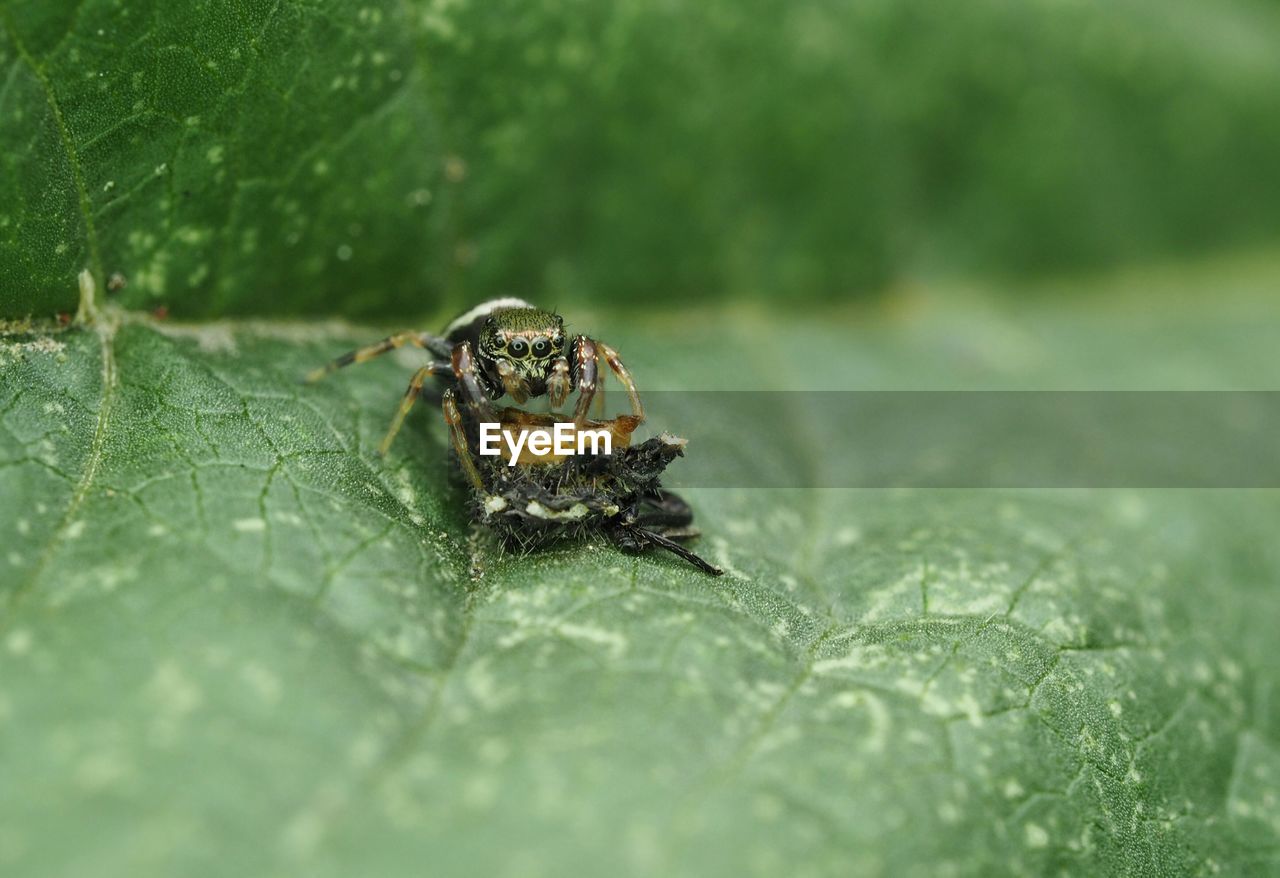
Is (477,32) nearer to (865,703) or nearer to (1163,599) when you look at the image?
(865,703)

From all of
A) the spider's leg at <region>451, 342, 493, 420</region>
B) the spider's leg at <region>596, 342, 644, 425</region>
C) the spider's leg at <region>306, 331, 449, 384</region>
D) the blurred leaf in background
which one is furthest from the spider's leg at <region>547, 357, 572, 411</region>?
the blurred leaf in background

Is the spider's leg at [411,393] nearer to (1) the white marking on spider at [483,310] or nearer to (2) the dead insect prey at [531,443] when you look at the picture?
(2) the dead insect prey at [531,443]

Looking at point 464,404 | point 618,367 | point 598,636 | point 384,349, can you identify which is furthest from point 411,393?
point 598,636

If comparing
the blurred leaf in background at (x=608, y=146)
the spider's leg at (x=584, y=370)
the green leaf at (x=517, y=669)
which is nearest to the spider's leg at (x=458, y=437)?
the green leaf at (x=517, y=669)

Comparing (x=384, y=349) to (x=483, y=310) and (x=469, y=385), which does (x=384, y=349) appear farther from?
(x=469, y=385)

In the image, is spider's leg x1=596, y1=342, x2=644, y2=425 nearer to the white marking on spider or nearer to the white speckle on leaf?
the white marking on spider

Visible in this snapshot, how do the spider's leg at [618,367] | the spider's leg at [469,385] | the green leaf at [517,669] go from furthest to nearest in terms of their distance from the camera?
1. the spider's leg at [618,367]
2. the spider's leg at [469,385]
3. the green leaf at [517,669]
